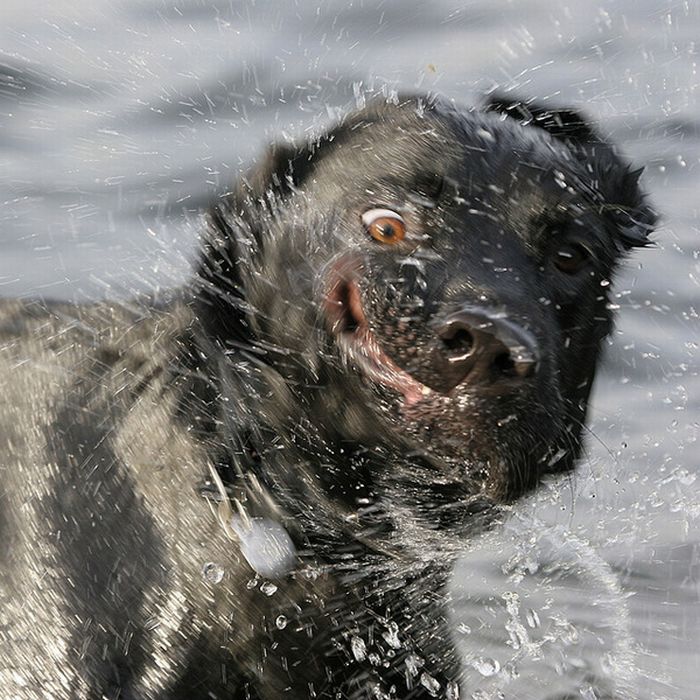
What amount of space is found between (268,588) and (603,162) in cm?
139

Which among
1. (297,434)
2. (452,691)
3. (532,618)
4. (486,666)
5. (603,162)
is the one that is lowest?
(532,618)

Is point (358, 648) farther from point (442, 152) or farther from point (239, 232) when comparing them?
point (442, 152)

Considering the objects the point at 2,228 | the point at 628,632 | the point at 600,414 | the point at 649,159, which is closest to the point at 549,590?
the point at 628,632

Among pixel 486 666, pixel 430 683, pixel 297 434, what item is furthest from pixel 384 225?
pixel 486 666

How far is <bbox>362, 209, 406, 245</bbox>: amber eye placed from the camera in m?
3.00

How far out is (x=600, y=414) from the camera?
145 inches

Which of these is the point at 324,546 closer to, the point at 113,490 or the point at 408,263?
the point at 113,490

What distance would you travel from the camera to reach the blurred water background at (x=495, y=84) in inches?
171

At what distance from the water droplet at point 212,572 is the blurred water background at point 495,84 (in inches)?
44.8

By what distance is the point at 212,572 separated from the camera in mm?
3178

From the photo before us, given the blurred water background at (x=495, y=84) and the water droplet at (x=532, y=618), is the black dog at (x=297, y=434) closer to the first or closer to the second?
the blurred water background at (x=495, y=84)

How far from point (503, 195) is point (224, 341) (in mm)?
760

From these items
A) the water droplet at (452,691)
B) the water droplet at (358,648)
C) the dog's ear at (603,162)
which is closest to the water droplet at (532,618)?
the water droplet at (452,691)

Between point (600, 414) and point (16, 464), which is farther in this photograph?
point (600, 414)
